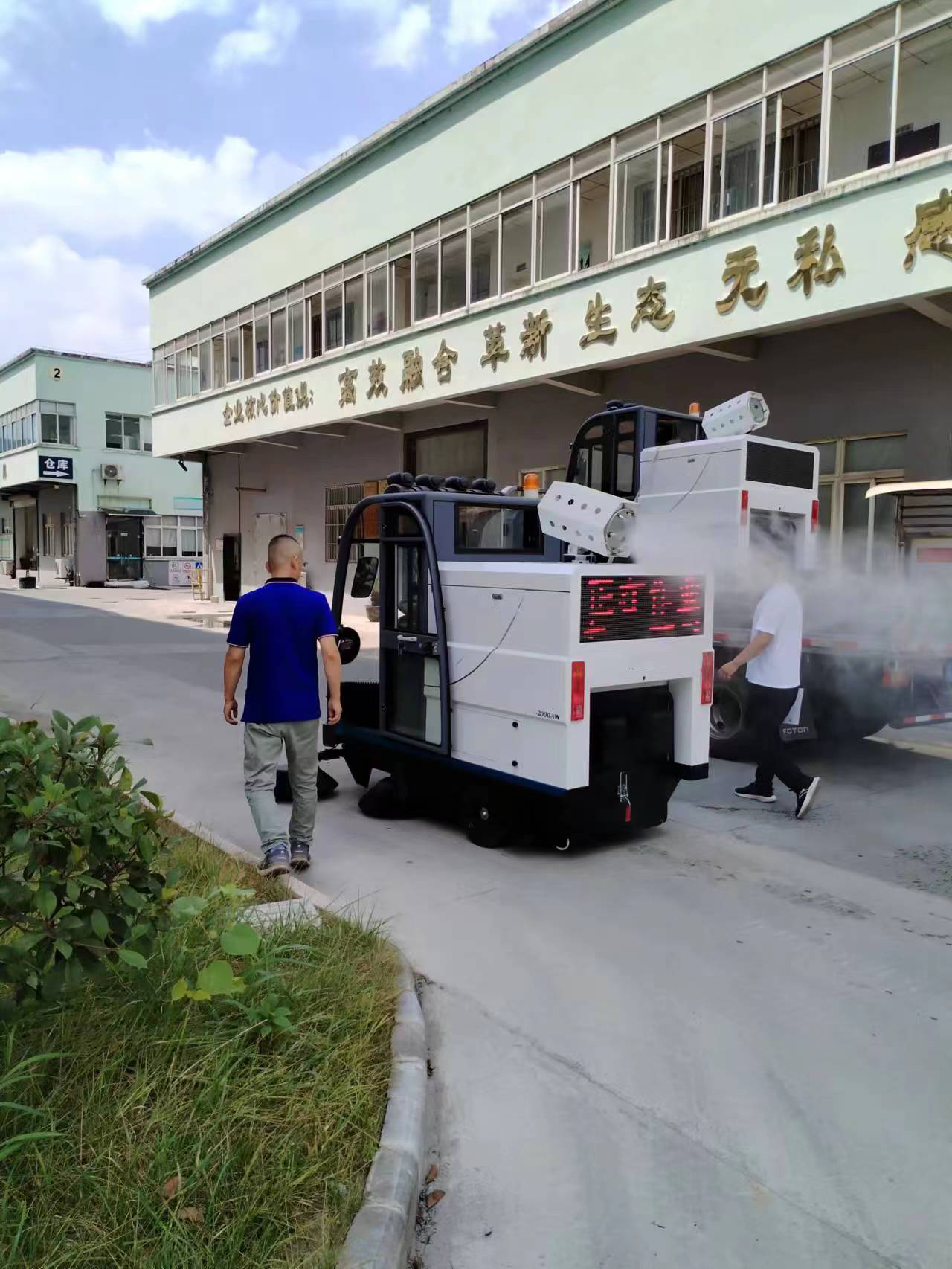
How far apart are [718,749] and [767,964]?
176 inches

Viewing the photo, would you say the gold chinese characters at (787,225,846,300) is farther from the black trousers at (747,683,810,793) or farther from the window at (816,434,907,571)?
the black trousers at (747,683,810,793)

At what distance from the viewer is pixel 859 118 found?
12367 mm

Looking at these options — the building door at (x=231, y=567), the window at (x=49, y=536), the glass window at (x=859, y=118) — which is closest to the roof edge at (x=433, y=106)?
the glass window at (x=859, y=118)

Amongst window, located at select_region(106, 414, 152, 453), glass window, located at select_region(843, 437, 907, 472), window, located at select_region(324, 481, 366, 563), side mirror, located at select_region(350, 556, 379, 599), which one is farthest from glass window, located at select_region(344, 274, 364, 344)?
window, located at select_region(106, 414, 152, 453)

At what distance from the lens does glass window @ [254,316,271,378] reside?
2450 centimetres

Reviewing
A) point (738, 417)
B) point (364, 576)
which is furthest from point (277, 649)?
point (738, 417)

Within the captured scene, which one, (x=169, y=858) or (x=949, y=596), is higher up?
(x=949, y=596)

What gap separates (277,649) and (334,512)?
2019cm

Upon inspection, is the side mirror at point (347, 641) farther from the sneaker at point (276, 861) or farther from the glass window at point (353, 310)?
the glass window at point (353, 310)

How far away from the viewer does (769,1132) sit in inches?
122

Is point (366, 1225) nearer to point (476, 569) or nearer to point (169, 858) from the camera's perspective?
point (169, 858)

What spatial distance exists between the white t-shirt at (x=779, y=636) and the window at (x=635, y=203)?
9.21m

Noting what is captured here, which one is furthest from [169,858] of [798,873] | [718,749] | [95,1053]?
[718,749]

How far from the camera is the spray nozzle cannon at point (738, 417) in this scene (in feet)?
20.0
